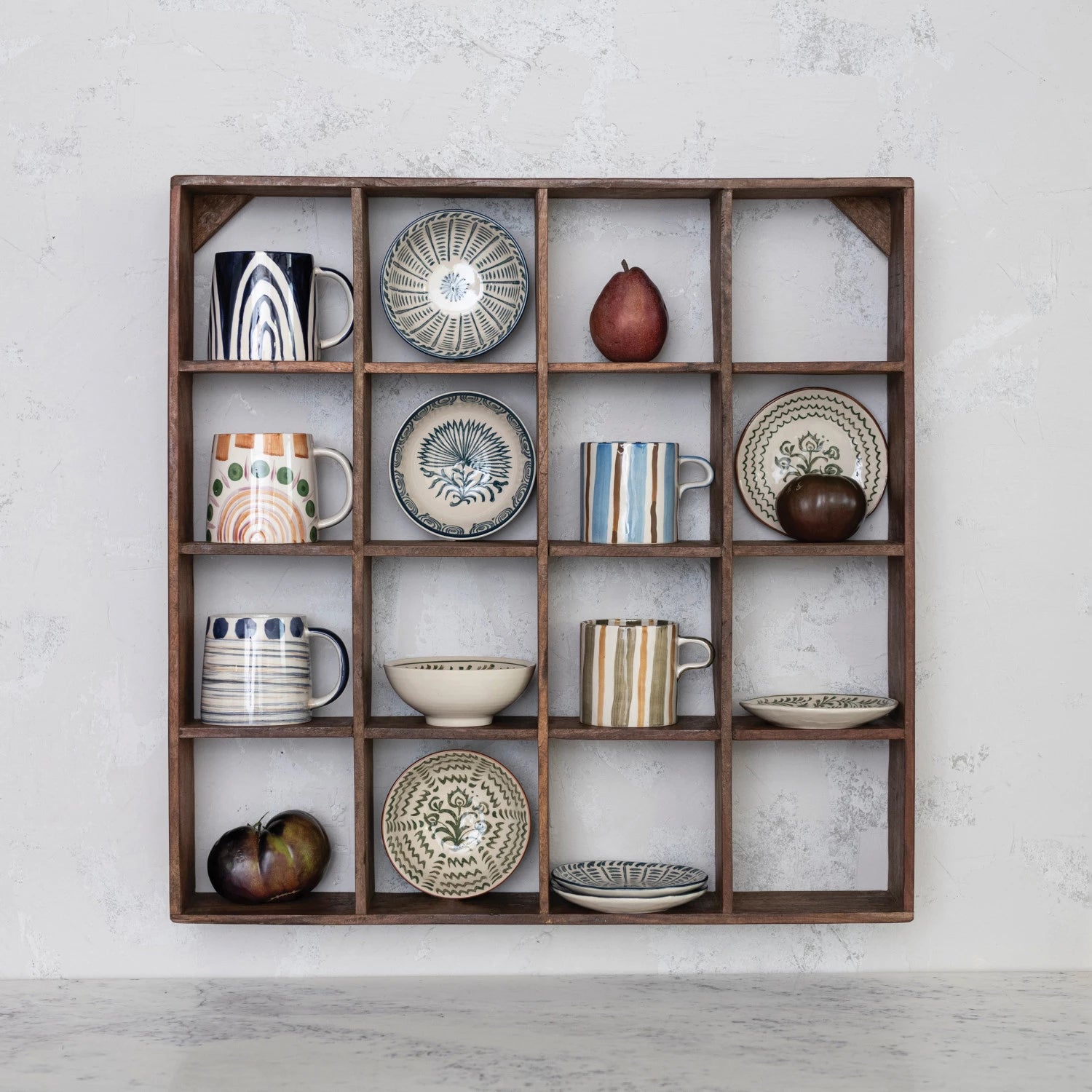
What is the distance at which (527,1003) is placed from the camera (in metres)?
1.61

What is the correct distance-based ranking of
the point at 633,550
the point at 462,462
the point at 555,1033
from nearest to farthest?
the point at 555,1033, the point at 633,550, the point at 462,462

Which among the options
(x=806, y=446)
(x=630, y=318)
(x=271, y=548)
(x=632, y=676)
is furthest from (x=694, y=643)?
(x=271, y=548)

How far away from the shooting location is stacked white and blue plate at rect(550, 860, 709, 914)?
1.59 metres

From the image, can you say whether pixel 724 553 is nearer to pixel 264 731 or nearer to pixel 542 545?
pixel 542 545

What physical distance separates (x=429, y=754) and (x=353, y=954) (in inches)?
13.1

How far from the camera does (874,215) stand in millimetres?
1722

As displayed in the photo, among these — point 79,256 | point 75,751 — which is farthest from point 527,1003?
point 79,256

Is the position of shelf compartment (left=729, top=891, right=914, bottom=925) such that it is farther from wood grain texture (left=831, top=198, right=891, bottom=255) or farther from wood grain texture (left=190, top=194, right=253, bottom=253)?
wood grain texture (left=190, top=194, right=253, bottom=253)

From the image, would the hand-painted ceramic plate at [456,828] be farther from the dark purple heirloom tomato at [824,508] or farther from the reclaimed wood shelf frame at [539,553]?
the dark purple heirloom tomato at [824,508]

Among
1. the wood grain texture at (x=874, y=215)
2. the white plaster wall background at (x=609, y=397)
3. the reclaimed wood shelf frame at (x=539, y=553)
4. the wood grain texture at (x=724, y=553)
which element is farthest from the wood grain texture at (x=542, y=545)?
the wood grain texture at (x=874, y=215)

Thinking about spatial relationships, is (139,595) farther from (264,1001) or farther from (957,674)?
(957,674)

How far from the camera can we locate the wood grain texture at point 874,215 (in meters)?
1.72

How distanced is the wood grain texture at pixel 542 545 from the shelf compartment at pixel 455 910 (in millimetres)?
38

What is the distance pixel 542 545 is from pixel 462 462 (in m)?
0.20
